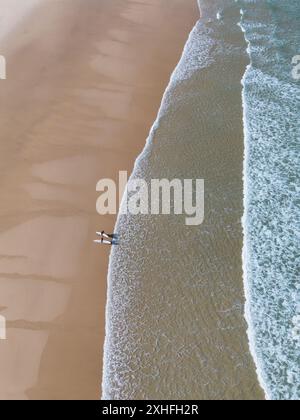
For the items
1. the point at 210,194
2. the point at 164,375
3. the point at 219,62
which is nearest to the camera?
the point at 164,375

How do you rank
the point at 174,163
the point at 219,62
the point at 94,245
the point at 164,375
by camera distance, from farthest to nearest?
the point at 219,62
the point at 174,163
the point at 94,245
the point at 164,375

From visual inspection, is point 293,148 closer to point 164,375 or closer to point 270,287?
point 270,287

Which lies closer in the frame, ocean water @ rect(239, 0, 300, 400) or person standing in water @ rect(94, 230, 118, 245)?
ocean water @ rect(239, 0, 300, 400)

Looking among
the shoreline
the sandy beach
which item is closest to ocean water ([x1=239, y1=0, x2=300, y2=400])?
the shoreline

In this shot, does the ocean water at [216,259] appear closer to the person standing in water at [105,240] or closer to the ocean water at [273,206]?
the ocean water at [273,206]

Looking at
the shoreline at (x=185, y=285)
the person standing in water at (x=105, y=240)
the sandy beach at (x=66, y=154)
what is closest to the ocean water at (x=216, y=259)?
the shoreline at (x=185, y=285)

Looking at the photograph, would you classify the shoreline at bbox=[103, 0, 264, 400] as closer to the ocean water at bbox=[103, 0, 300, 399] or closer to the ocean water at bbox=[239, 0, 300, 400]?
the ocean water at bbox=[103, 0, 300, 399]

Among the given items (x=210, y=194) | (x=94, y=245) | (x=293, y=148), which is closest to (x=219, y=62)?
(x=293, y=148)
